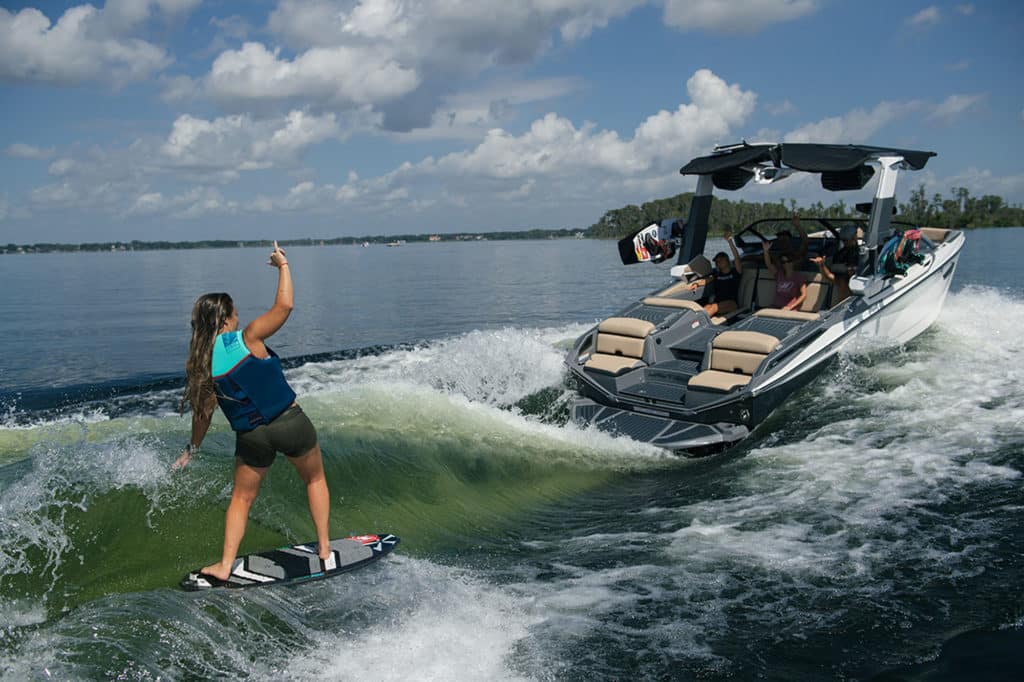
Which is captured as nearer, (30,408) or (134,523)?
(134,523)

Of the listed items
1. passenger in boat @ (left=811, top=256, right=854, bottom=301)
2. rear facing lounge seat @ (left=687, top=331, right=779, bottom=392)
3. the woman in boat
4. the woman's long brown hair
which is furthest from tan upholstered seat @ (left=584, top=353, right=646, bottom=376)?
the woman's long brown hair

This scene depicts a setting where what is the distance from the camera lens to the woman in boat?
4000 millimetres

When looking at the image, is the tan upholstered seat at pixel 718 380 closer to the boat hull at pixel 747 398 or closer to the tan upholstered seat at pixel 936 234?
the boat hull at pixel 747 398

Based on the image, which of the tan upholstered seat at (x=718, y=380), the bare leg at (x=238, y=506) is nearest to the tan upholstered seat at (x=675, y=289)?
the tan upholstered seat at (x=718, y=380)

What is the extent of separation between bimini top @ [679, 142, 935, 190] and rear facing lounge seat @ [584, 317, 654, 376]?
2.46 meters

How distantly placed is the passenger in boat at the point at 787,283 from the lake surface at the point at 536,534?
3.96 ft

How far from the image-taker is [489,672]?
3.67 metres

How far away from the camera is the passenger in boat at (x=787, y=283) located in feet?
33.2

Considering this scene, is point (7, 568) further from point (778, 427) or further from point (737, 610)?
point (778, 427)

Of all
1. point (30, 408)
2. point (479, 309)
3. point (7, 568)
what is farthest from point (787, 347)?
point (479, 309)

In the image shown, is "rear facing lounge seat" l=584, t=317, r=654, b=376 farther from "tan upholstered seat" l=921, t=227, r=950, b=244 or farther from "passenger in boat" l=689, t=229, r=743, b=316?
"tan upholstered seat" l=921, t=227, r=950, b=244

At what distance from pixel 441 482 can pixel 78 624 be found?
340 centimetres

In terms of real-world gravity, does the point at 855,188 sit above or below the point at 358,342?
above

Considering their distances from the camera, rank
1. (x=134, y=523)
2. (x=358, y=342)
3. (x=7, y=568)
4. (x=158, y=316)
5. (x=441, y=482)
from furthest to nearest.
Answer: (x=158, y=316) → (x=358, y=342) → (x=441, y=482) → (x=134, y=523) → (x=7, y=568)
